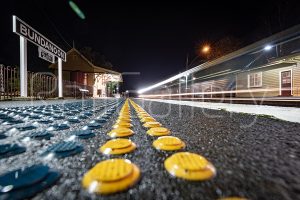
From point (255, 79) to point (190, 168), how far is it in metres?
→ 16.1

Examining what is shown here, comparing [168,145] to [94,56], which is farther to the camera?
[94,56]

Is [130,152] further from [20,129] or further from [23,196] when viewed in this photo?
[20,129]

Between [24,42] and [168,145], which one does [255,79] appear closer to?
[168,145]

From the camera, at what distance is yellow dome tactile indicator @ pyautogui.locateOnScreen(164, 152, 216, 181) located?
63cm

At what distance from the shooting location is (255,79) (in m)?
14.0

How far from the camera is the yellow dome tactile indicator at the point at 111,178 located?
0.54 meters

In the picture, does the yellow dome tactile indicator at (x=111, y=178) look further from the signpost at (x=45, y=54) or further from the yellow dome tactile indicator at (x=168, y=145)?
the signpost at (x=45, y=54)

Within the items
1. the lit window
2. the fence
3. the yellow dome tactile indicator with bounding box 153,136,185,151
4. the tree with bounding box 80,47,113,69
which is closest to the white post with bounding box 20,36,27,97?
the fence

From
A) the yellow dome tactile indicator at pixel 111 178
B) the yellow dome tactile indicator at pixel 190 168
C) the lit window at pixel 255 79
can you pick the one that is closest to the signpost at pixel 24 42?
the yellow dome tactile indicator at pixel 111 178

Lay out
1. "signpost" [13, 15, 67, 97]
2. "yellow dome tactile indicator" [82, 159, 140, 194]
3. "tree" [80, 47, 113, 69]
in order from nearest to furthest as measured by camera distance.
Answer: "yellow dome tactile indicator" [82, 159, 140, 194] < "signpost" [13, 15, 67, 97] < "tree" [80, 47, 113, 69]

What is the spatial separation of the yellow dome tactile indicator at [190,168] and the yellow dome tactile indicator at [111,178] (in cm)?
15

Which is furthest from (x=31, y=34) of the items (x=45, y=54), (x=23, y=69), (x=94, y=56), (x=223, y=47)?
(x=94, y=56)

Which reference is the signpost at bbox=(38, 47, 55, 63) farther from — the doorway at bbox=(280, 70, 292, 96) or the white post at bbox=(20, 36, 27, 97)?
the doorway at bbox=(280, 70, 292, 96)

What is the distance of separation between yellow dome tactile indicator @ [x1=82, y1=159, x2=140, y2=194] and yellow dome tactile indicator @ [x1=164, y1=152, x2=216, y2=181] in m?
0.15
